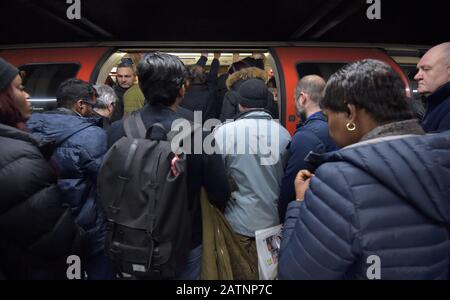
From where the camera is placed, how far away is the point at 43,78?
15.4 feet

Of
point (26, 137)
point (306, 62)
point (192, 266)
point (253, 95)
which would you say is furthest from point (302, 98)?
point (306, 62)

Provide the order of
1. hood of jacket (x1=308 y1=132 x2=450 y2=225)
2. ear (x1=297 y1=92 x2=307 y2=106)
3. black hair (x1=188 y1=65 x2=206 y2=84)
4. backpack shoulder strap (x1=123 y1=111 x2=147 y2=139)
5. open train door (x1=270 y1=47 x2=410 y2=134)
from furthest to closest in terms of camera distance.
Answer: open train door (x1=270 y1=47 x2=410 y2=134), black hair (x1=188 y1=65 x2=206 y2=84), ear (x1=297 y1=92 x2=307 y2=106), backpack shoulder strap (x1=123 y1=111 x2=147 y2=139), hood of jacket (x1=308 y1=132 x2=450 y2=225)

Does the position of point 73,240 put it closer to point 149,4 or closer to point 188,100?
point 188,100

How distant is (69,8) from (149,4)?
1.04 metres

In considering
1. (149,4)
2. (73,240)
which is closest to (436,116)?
(73,240)

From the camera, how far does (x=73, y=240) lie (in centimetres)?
138

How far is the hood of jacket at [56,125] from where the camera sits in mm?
1718

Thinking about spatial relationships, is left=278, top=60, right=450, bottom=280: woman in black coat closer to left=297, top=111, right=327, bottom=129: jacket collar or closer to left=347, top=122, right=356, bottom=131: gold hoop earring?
left=347, top=122, right=356, bottom=131: gold hoop earring

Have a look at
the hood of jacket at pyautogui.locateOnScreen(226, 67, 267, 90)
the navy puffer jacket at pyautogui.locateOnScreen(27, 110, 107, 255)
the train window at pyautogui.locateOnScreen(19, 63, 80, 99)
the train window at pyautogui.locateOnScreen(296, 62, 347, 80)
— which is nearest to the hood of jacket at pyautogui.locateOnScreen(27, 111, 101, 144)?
the navy puffer jacket at pyautogui.locateOnScreen(27, 110, 107, 255)

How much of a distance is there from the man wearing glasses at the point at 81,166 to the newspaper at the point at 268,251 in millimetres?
809

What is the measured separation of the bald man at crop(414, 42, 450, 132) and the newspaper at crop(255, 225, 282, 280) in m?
1.06

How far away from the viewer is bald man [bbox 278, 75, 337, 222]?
1794 millimetres

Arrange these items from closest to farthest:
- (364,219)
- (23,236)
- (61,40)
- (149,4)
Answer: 1. (364,219)
2. (23,236)
3. (149,4)
4. (61,40)

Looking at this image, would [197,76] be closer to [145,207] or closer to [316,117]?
[316,117]
